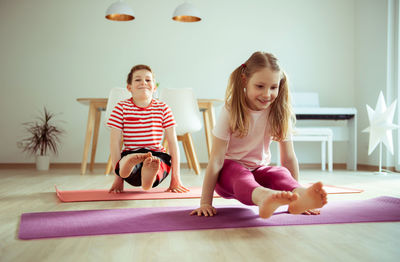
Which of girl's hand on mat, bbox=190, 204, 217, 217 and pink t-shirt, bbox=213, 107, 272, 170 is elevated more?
pink t-shirt, bbox=213, 107, 272, 170

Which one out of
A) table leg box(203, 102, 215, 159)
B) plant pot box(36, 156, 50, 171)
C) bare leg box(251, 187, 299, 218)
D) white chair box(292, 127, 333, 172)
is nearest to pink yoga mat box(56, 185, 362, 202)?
bare leg box(251, 187, 299, 218)

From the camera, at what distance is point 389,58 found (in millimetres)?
4500

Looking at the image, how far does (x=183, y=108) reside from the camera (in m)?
3.88

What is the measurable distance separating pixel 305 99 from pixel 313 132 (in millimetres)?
512

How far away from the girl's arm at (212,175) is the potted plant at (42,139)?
338 cm

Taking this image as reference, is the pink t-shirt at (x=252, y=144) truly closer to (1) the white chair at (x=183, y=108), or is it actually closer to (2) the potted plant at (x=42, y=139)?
(1) the white chair at (x=183, y=108)

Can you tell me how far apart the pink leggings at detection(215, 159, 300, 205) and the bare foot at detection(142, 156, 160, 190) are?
296 mm

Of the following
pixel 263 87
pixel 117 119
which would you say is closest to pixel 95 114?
pixel 117 119

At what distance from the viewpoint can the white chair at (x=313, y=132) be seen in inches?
180

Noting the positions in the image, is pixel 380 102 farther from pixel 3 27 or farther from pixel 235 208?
pixel 3 27

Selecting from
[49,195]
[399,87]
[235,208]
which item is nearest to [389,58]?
[399,87]

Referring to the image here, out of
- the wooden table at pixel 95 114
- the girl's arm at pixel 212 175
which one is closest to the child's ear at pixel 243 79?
the girl's arm at pixel 212 175

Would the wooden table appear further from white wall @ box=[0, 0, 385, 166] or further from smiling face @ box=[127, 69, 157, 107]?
smiling face @ box=[127, 69, 157, 107]

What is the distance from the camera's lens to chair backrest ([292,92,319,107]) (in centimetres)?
487
